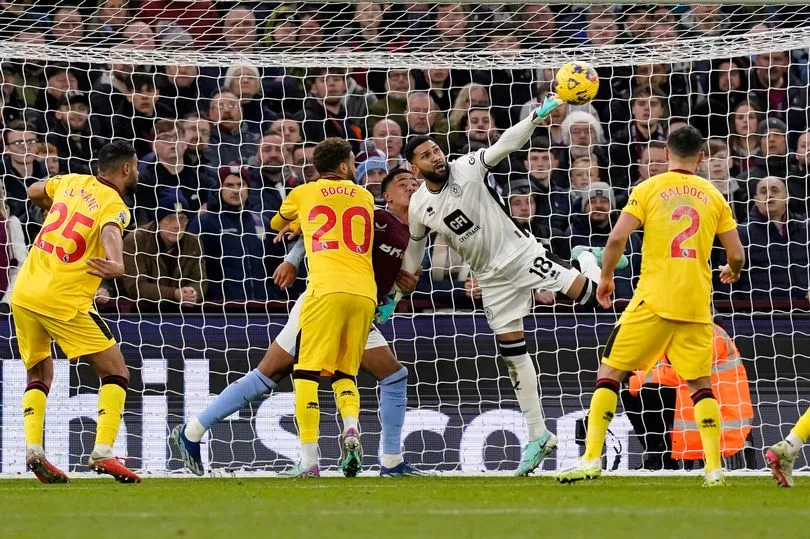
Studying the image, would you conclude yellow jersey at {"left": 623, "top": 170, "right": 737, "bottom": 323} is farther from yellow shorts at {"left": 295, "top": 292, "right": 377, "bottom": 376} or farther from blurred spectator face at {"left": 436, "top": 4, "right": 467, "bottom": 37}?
→ blurred spectator face at {"left": 436, "top": 4, "right": 467, "bottom": 37}

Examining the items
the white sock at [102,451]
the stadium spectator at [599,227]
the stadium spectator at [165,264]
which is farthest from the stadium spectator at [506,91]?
the white sock at [102,451]

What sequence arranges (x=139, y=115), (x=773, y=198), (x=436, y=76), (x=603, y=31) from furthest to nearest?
(x=436, y=76) < (x=139, y=115) < (x=773, y=198) < (x=603, y=31)

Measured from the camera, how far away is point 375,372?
8.56 m

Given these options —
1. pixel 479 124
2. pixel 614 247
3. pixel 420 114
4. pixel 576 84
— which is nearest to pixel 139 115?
pixel 420 114

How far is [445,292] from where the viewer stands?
1020cm

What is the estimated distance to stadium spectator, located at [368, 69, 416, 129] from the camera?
11.3m

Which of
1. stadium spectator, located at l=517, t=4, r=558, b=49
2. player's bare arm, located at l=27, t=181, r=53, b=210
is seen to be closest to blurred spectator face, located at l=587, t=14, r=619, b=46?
stadium spectator, located at l=517, t=4, r=558, b=49

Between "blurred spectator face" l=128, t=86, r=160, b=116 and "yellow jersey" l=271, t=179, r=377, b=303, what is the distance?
128 inches

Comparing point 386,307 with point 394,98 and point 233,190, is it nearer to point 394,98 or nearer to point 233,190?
point 233,190

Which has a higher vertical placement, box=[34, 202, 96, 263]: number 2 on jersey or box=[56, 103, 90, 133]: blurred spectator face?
box=[56, 103, 90, 133]: blurred spectator face

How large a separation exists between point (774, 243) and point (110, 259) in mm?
5514

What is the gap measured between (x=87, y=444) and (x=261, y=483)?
2.18 meters

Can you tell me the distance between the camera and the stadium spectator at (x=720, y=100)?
1144 cm

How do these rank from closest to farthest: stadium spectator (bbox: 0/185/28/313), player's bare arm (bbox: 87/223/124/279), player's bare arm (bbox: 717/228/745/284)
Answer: player's bare arm (bbox: 717/228/745/284) → player's bare arm (bbox: 87/223/124/279) → stadium spectator (bbox: 0/185/28/313)
